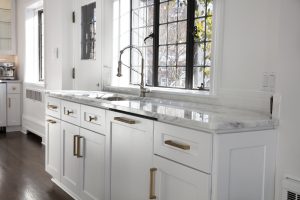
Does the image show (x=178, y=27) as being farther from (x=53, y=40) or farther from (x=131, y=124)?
(x=53, y=40)

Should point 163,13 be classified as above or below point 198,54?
above

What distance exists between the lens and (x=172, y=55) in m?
3.29

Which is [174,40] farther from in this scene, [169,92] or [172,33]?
[169,92]

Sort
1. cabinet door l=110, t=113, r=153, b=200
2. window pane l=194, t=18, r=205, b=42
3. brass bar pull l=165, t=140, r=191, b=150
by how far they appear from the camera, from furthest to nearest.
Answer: window pane l=194, t=18, r=205, b=42 → cabinet door l=110, t=113, r=153, b=200 → brass bar pull l=165, t=140, r=191, b=150

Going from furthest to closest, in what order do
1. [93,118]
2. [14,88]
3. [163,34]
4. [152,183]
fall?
[14,88] → [163,34] → [93,118] → [152,183]

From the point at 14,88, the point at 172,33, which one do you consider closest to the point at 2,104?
the point at 14,88

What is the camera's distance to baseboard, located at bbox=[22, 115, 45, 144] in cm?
549

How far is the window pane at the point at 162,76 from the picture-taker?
3.42m

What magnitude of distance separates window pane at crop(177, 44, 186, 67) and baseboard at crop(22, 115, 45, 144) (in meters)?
3.00

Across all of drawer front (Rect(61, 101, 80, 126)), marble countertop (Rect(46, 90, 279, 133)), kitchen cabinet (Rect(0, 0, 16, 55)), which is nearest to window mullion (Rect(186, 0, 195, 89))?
marble countertop (Rect(46, 90, 279, 133))

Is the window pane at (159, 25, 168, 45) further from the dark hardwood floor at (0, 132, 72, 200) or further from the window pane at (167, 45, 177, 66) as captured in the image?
the dark hardwood floor at (0, 132, 72, 200)

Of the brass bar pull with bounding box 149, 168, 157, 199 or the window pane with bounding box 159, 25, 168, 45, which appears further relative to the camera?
the window pane with bounding box 159, 25, 168, 45

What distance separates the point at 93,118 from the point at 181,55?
0.99 meters

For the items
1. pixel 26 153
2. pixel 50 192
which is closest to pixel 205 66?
pixel 50 192
